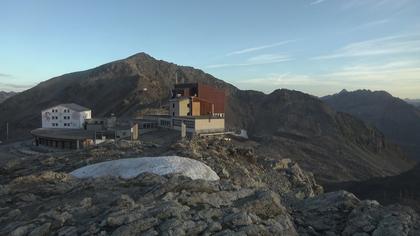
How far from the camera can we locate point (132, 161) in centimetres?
1666

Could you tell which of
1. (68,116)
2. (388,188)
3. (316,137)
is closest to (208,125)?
(388,188)

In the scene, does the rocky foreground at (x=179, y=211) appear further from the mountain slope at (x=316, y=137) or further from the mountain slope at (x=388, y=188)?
the mountain slope at (x=316, y=137)

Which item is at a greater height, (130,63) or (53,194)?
(130,63)

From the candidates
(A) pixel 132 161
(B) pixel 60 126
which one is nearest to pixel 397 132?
(B) pixel 60 126

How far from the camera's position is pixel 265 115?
388 ft

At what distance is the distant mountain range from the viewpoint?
270ft

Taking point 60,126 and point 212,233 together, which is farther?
point 60,126

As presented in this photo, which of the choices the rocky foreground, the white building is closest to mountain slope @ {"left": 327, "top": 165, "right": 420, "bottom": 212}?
the rocky foreground

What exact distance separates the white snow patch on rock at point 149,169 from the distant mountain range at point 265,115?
167ft

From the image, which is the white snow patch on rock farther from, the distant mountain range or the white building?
the white building

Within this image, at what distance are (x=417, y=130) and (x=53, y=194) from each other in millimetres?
188056

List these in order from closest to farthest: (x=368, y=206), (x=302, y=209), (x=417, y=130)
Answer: (x=368, y=206)
(x=302, y=209)
(x=417, y=130)

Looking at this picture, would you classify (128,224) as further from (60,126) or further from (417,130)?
(417,130)

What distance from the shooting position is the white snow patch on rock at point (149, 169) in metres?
15.4
